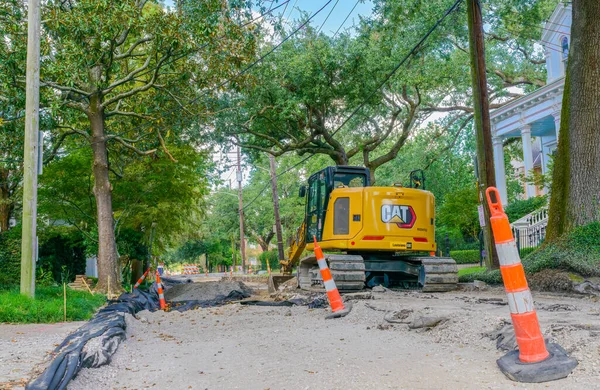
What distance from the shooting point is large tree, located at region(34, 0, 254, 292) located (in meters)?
17.2

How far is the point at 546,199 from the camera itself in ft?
82.4

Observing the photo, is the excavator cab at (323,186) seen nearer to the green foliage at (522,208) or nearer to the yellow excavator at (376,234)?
the yellow excavator at (376,234)

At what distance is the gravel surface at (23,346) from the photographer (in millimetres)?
5727

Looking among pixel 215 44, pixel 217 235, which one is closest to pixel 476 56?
pixel 215 44

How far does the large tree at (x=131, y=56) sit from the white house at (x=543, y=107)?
49.4ft

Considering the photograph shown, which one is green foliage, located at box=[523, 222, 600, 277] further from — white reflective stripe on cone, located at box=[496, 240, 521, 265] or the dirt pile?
the dirt pile

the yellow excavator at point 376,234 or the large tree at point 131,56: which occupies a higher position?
the large tree at point 131,56

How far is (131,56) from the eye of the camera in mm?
20234

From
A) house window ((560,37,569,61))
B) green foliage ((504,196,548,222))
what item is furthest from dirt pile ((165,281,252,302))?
house window ((560,37,569,61))

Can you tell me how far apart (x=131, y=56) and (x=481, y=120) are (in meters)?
10.9

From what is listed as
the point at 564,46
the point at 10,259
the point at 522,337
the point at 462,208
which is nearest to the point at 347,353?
the point at 522,337

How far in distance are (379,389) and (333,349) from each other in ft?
6.02

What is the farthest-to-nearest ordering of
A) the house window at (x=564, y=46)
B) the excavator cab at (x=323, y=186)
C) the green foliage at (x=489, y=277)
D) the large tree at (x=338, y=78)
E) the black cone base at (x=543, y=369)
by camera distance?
1. the house window at (x=564, y=46)
2. the large tree at (x=338, y=78)
3. the excavator cab at (x=323, y=186)
4. the green foliage at (x=489, y=277)
5. the black cone base at (x=543, y=369)

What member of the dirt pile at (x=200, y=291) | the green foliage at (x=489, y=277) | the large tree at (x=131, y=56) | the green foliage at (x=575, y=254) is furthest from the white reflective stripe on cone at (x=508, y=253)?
the dirt pile at (x=200, y=291)
